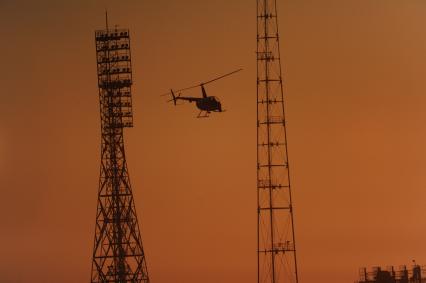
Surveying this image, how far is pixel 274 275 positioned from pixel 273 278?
0.30 metres

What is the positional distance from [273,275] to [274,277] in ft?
0.69

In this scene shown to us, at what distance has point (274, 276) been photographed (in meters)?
200

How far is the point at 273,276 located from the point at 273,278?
0.76 ft

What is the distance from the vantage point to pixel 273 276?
A: 655 ft

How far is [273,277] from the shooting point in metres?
200

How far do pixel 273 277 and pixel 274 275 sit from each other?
210mm

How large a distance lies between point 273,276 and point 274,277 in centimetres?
19

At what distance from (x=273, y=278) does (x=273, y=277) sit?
0.09 metres

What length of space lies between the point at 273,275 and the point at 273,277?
0.19 meters

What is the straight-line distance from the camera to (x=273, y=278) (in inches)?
7869

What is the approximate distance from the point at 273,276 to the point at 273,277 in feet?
0.53

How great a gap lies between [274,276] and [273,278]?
0.69ft

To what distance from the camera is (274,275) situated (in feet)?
656

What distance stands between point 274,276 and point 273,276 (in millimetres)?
159
